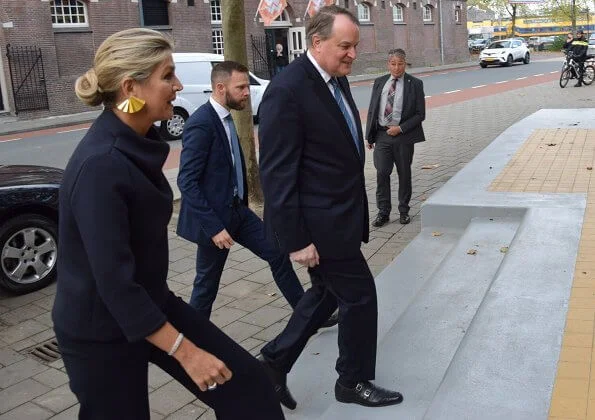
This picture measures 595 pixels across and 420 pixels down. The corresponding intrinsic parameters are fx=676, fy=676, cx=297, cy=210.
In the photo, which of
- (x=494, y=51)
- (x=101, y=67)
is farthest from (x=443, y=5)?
(x=101, y=67)

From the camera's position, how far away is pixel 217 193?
13.5 ft

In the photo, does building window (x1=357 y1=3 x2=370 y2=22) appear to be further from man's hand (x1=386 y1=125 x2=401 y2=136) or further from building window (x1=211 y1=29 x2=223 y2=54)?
man's hand (x1=386 y1=125 x2=401 y2=136)

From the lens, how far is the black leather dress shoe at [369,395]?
3.35 metres

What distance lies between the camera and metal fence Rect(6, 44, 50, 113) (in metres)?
22.9

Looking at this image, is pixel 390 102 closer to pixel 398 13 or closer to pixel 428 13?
pixel 398 13

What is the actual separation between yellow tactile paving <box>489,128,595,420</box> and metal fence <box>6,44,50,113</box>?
18.3 meters

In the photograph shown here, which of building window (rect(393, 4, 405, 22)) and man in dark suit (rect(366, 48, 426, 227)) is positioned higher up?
building window (rect(393, 4, 405, 22))

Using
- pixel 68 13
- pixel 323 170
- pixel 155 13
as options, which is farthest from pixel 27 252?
pixel 155 13

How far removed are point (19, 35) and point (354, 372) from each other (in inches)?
897

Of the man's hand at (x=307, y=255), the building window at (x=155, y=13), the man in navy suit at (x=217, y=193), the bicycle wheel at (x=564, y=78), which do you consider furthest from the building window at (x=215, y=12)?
the man's hand at (x=307, y=255)

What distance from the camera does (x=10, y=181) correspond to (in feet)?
19.3

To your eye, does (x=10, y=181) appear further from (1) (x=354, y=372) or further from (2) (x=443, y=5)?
(2) (x=443, y=5)

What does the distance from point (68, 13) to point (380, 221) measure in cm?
2091

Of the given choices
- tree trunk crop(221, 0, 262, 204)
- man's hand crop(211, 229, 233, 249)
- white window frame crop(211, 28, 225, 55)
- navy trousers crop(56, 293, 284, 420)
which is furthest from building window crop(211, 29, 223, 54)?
navy trousers crop(56, 293, 284, 420)
